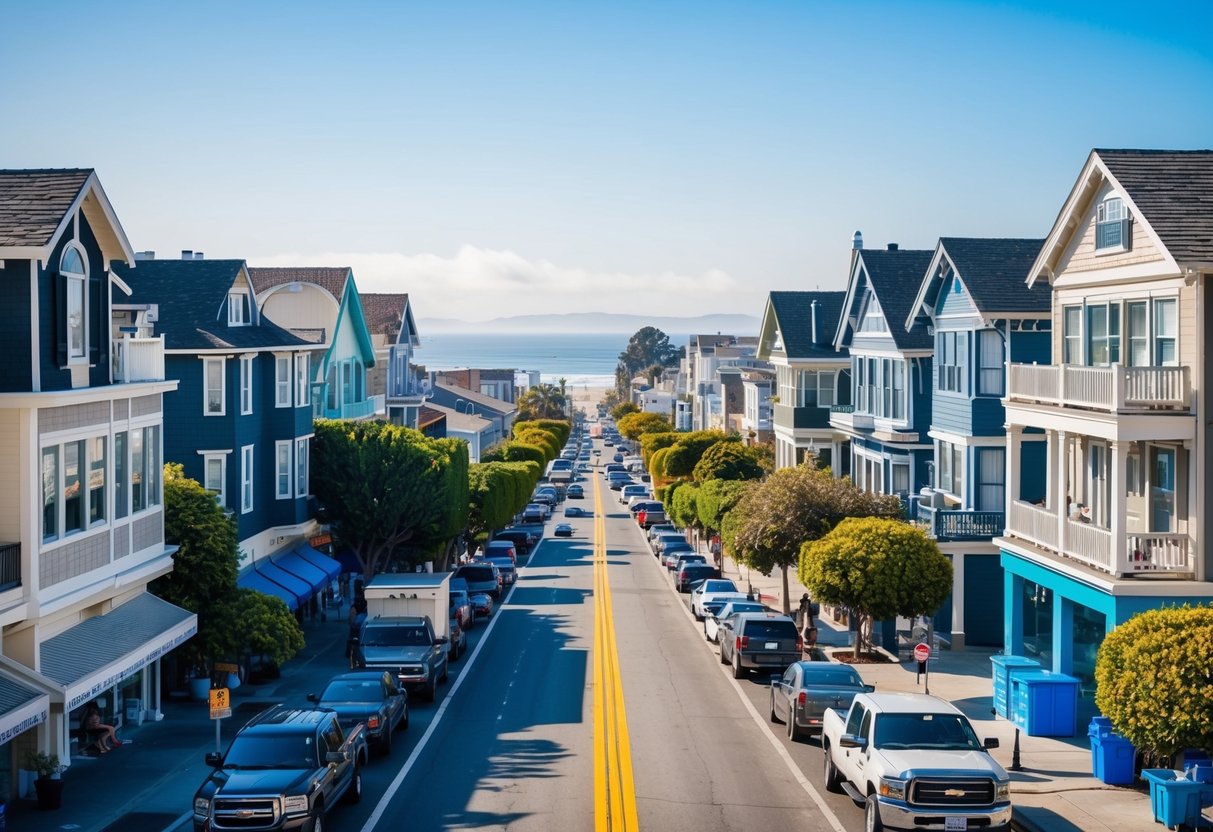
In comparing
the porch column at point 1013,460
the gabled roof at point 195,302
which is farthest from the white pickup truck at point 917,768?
the gabled roof at point 195,302

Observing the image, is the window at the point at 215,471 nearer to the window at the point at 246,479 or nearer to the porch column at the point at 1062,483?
the window at the point at 246,479

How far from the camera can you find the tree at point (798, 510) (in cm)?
4009

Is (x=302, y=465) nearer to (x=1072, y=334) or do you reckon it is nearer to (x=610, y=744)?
(x=610, y=744)

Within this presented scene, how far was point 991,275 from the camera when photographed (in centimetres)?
3825

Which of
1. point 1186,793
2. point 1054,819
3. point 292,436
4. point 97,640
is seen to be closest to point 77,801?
point 97,640

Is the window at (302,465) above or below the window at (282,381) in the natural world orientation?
below

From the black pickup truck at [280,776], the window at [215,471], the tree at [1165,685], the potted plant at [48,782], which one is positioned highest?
the window at [215,471]

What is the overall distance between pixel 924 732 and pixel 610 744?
762 cm

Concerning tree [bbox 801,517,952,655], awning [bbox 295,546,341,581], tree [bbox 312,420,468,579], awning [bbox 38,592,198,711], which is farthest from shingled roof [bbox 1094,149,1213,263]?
awning [bbox 295,546,341,581]

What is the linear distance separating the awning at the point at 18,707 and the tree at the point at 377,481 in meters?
24.2

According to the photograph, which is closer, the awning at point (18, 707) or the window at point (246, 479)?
the awning at point (18, 707)

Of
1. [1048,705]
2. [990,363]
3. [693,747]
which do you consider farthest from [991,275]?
[693,747]

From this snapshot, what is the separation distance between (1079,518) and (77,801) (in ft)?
66.9

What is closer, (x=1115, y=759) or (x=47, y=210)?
(x=1115, y=759)
